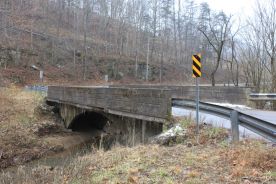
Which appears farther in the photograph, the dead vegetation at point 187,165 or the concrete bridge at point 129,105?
the concrete bridge at point 129,105

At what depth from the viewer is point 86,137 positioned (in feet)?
60.2

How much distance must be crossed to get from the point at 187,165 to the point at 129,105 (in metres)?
6.05

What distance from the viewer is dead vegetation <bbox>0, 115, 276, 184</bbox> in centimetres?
497

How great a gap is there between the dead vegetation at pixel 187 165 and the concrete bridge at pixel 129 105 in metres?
2.53

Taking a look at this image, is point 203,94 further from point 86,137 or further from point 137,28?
point 137,28

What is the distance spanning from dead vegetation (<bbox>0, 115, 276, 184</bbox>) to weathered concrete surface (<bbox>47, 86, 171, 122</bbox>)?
231cm

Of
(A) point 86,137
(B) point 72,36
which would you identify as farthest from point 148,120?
(B) point 72,36

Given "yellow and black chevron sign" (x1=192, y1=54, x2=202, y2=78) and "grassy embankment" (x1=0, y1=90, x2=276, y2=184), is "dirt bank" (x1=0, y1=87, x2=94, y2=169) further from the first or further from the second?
"yellow and black chevron sign" (x1=192, y1=54, x2=202, y2=78)

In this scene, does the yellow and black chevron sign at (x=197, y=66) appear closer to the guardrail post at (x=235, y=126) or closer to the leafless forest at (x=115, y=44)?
the guardrail post at (x=235, y=126)

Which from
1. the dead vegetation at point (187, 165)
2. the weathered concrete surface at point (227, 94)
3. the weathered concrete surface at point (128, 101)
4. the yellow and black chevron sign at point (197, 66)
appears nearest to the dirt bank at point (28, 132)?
the weathered concrete surface at point (128, 101)

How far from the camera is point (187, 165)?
574 centimetres

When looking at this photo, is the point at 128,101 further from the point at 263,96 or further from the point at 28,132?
the point at 263,96

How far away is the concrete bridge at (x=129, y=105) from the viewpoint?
33.4 ft

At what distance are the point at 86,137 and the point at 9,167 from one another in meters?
6.64
